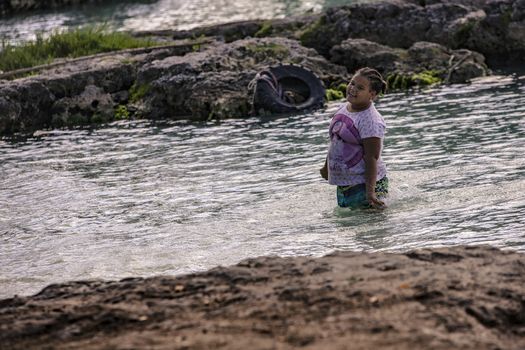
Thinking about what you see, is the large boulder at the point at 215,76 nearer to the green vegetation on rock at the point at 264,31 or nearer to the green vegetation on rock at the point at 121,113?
the green vegetation on rock at the point at 121,113

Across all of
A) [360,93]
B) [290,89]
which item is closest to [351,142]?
[360,93]

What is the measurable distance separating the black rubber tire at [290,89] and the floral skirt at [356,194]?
6.93m

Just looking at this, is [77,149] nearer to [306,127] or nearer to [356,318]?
[306,127]

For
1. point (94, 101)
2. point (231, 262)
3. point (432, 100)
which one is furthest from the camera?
point (94, 101)

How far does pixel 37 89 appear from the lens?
673 inches

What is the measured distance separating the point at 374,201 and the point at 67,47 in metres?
12.4

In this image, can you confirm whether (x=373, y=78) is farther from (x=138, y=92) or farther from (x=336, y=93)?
(x=138, y=92)

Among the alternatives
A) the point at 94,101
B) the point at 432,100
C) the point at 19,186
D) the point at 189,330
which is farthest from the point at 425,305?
the point at 94,101

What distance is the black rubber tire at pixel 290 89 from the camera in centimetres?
1587

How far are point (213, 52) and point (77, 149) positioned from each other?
417cm

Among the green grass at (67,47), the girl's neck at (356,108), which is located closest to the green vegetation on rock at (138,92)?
the green grass at (67,47)

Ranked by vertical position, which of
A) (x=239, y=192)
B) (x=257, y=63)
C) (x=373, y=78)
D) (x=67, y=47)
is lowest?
(x=239, y=192)

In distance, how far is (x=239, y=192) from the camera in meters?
10.5

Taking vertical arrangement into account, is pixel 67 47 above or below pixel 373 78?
below
